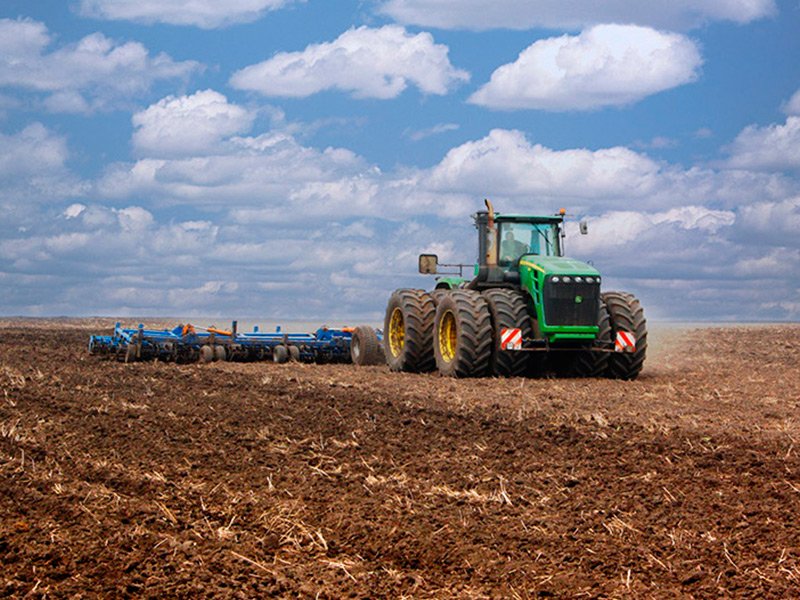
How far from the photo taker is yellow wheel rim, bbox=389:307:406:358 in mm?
19312

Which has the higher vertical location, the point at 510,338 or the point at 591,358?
the point at 510,338

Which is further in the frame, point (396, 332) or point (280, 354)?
point (280, 354)

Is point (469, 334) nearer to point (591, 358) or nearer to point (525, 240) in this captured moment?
point (591, 358)

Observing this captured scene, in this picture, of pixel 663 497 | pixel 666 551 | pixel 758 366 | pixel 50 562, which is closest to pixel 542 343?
pixel 758 366

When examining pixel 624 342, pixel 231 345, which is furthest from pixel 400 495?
pixel 231 345

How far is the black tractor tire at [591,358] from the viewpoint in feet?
55.3

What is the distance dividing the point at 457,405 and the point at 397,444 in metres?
2.94

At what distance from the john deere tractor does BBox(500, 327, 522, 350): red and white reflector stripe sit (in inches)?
0.6

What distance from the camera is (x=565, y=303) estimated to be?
16.3m

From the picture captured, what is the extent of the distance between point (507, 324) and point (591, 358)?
1804mm

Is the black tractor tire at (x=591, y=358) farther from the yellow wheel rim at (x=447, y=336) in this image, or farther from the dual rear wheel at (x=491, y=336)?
the yellow wheel rim at (x=447, y=336)

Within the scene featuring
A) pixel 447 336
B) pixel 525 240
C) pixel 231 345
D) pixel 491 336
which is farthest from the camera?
pixel 231 345

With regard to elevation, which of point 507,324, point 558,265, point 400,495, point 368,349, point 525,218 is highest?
point 525,218

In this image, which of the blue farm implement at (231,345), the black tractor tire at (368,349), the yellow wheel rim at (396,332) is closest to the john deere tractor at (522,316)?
the yellow wheel rim at (396,332)
